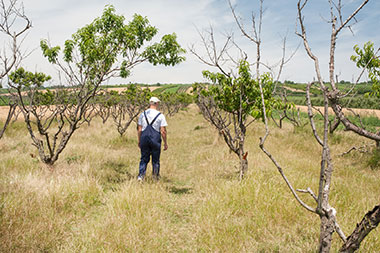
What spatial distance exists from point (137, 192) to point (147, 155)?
135cm

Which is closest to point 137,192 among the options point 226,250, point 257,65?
point 226,250

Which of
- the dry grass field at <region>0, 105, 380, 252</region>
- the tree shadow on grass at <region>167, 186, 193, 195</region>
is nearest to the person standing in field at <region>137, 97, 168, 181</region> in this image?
the tree shadow on grass at <region>167, 186, 193, 195</region>

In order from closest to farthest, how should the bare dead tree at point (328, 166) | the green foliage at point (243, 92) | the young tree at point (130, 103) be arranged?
the bare dead tree at point (328, 166) < the green foliage at point (243, 92) < the young tree at point (130, 103)

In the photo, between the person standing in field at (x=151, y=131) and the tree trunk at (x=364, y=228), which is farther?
the person standing in field at (x=151, y=131)

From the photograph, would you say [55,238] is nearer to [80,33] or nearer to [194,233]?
[194,233]

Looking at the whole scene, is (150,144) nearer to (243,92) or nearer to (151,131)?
(151,131)

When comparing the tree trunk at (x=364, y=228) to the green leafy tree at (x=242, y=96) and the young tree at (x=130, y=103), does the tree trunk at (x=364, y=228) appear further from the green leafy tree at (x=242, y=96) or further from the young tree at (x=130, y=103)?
the young tree at (x=130, y=103)

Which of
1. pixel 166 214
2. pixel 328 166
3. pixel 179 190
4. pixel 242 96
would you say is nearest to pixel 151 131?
pixel 179 190

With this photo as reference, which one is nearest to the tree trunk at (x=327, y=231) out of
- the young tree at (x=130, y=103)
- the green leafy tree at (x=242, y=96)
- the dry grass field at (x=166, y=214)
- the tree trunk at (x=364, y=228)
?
the tree trunk at (x=364, y=228)

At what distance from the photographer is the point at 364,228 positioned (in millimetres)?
2033

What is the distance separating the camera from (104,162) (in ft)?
25.1

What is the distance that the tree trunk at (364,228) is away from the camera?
6.48 feet

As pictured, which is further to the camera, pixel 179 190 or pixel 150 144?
pixel 179 190

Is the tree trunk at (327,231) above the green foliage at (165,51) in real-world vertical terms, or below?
below
